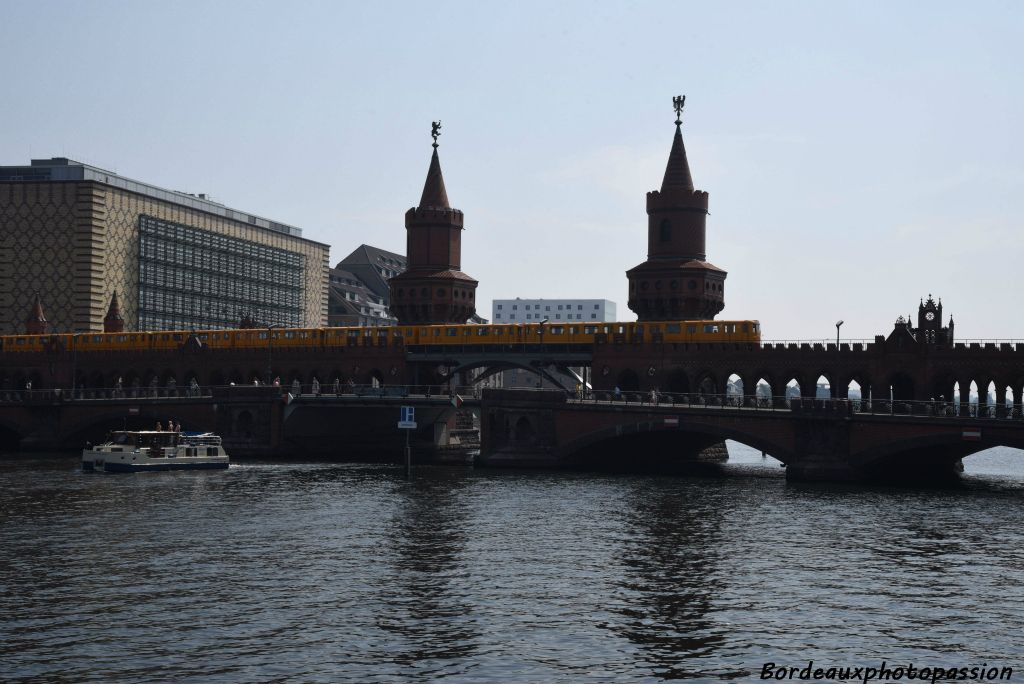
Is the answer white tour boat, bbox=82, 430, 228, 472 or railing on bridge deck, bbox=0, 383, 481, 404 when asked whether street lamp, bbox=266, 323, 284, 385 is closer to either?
railing on bridge deck, bbox=0, 383, 481, 404

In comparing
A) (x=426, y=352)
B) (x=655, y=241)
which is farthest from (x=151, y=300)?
(x=655, y=241)

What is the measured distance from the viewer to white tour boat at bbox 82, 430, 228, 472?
89.8m

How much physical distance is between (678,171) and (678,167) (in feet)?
1.50

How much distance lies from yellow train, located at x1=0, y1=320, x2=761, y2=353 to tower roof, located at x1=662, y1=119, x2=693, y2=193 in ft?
64.2

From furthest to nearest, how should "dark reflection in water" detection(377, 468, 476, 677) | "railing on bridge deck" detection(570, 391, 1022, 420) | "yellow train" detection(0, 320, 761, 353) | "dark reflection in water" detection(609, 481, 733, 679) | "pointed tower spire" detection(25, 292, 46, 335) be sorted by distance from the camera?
"pointed tower spire" detection(25, 292, 46, 335), "yellow train" detection(0, 320, 761, 353), "railing on bridge deck" detection(570, 391, 1022, 420), "dark reflection in water" detection(609, 481, 733, 679), "dark reflection in water" detection(377, 468, 476, 677)

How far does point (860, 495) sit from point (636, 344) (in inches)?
1667

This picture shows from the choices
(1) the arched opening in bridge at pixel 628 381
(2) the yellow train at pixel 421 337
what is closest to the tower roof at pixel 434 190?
(2) the yellow train at pixel 421 337

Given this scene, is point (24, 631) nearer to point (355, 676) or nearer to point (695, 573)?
point (355, 676)

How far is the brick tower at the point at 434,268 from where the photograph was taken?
467 ft

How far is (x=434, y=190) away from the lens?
144 m

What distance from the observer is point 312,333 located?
137 meters

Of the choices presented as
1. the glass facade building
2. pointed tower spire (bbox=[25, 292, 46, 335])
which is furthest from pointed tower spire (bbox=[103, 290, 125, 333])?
the glass facade building

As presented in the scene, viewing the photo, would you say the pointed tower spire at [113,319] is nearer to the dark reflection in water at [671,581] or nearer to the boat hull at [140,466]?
the boat hull at [140,466]

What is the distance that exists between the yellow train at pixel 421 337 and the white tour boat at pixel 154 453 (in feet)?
108
